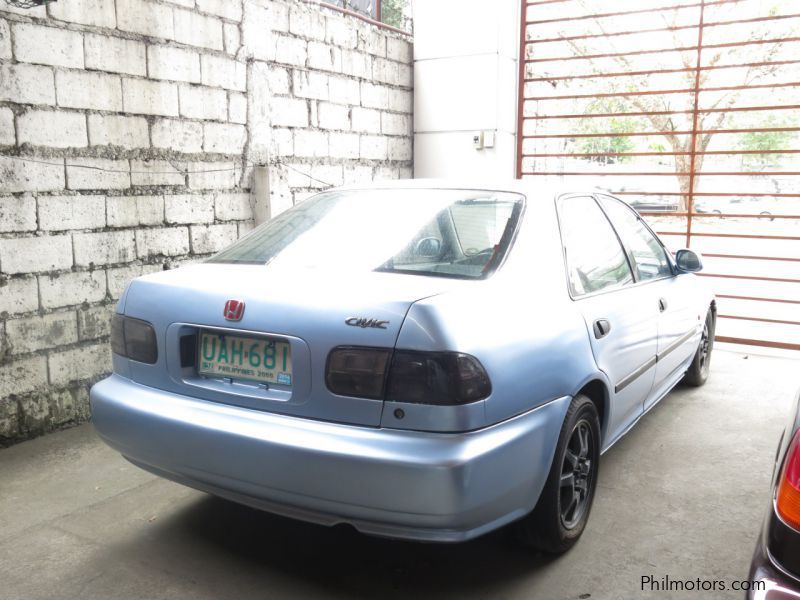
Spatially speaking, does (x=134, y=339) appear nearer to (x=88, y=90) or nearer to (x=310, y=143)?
(x=88, y=90)

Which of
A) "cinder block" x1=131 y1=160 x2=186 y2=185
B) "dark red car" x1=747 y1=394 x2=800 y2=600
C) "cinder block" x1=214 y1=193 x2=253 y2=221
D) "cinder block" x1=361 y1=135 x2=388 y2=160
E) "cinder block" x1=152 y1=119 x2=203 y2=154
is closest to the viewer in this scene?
"dark red car" x1=747 y1=394 x2=800 y2=600

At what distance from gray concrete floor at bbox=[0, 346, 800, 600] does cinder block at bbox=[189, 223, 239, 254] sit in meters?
1.77

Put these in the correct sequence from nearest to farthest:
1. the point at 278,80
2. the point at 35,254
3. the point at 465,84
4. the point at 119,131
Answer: the point at 35,254
the point at 119,131
the point at 278,80
the point at 465,84

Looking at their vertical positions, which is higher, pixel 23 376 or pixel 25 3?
pixel 25 3

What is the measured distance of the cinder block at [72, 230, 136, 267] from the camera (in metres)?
4.39

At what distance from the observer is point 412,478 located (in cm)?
213

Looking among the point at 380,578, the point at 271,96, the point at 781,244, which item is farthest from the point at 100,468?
the point at 781,244

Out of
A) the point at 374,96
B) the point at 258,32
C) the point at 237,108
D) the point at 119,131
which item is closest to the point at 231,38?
the point at 258,32

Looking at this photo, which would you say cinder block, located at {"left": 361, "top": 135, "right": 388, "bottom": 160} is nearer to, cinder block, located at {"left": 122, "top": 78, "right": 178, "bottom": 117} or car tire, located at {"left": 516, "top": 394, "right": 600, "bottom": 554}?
cinder block, located at {"left": 122, "top": 78, "right": 178, "bottom": 117}

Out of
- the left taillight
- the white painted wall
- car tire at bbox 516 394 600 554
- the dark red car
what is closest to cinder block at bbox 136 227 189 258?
the left taillight

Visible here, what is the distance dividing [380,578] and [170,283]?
1382 mm

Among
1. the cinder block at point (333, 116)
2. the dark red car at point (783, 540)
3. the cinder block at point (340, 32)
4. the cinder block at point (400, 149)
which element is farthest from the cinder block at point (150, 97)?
the dark red car at point (783, 540)

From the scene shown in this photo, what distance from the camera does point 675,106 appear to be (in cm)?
904

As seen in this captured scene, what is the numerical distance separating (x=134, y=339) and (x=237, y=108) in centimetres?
315
